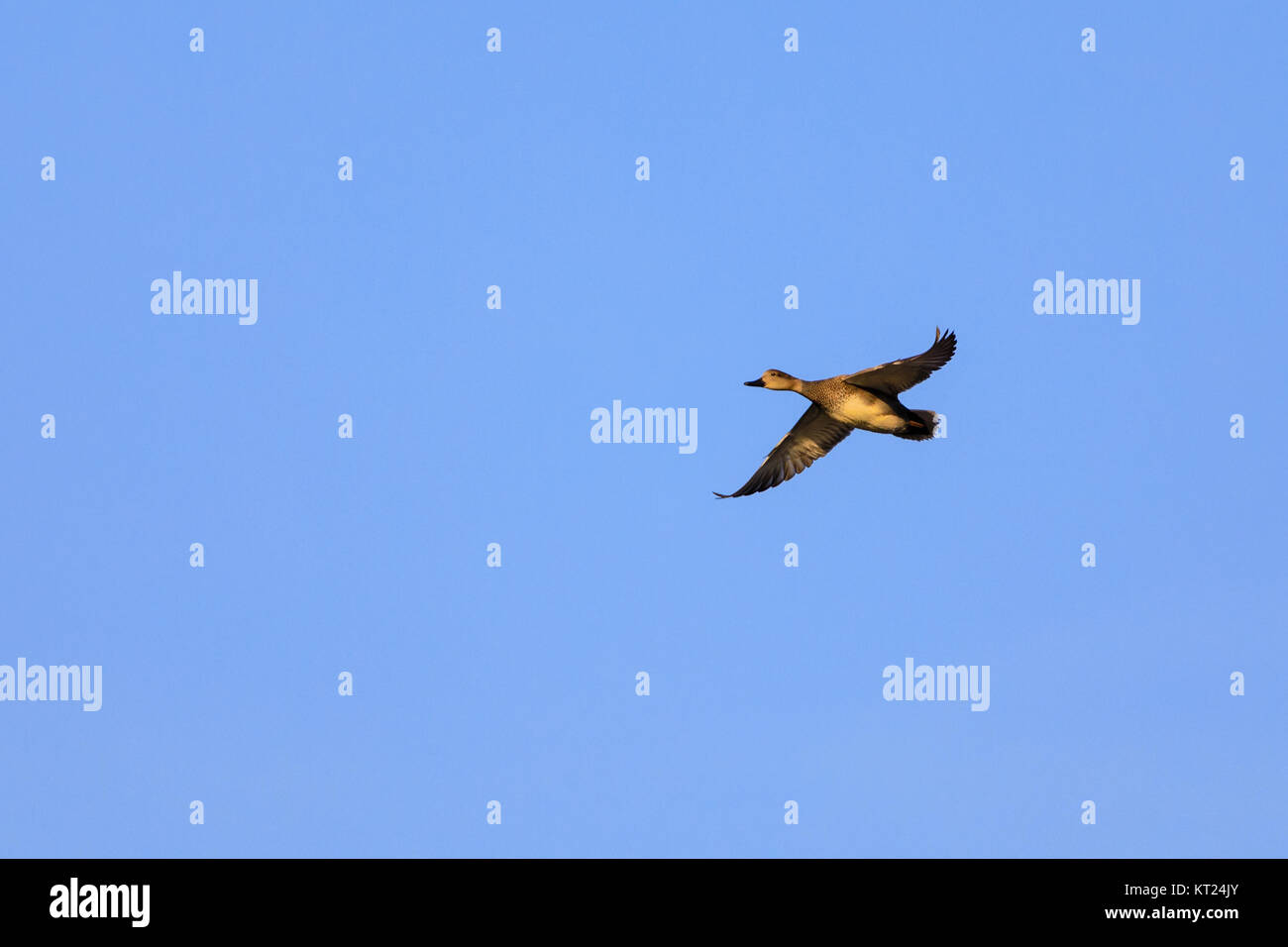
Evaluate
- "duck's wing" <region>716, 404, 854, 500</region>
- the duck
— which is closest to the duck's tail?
the duck

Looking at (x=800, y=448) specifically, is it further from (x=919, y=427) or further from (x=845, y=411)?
(x=919, y=427)

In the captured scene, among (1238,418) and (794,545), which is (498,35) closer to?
(794,545)

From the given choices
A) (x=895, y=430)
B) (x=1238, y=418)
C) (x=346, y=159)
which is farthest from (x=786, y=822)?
(x=346, y=159)

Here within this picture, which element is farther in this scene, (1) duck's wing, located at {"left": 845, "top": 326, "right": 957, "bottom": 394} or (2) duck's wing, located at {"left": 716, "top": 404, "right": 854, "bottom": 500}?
(2) duck's wing, located at {"left": 716, "top": 404, "right": 854, "bottom": 500}

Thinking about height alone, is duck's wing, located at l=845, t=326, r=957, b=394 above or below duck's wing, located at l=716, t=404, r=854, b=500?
above

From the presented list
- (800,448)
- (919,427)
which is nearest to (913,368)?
(919,427)

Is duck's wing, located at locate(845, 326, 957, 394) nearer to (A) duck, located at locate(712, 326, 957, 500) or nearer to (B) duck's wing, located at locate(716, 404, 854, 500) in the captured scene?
(A) duck, located at locate(712, 326, 957, 500)
